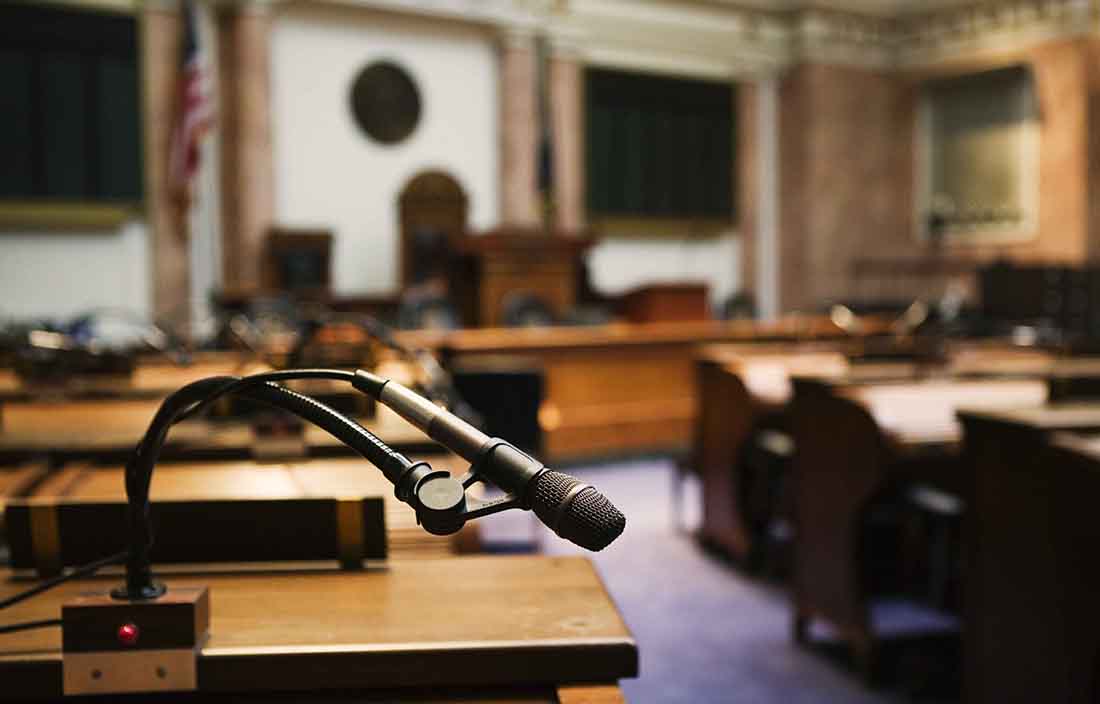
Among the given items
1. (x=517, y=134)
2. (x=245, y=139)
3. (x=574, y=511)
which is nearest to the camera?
(x=574, y=511)

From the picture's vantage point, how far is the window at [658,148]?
1189 centimetres

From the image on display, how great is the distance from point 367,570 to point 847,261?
12419mm

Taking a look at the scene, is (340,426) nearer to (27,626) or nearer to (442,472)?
(442,472)

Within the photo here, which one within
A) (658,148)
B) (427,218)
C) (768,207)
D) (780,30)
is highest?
(780,30)

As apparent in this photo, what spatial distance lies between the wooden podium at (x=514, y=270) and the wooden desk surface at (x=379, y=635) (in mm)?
7016

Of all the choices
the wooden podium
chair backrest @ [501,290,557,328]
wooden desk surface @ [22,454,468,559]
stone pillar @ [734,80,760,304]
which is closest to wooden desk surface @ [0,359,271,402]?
→ wooden desk surface @ [22,454,468,559]

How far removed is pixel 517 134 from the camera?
11156 mm

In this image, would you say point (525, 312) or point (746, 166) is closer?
point (525, 312)

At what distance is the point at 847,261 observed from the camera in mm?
13094

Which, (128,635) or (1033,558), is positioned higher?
(128,635)

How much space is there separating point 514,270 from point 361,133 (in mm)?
3023

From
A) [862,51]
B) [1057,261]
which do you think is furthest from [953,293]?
[862,51]

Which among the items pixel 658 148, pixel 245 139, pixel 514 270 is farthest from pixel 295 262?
pixel 658 148

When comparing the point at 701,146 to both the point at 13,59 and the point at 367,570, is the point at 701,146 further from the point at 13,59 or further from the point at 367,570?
the point at 367,570
